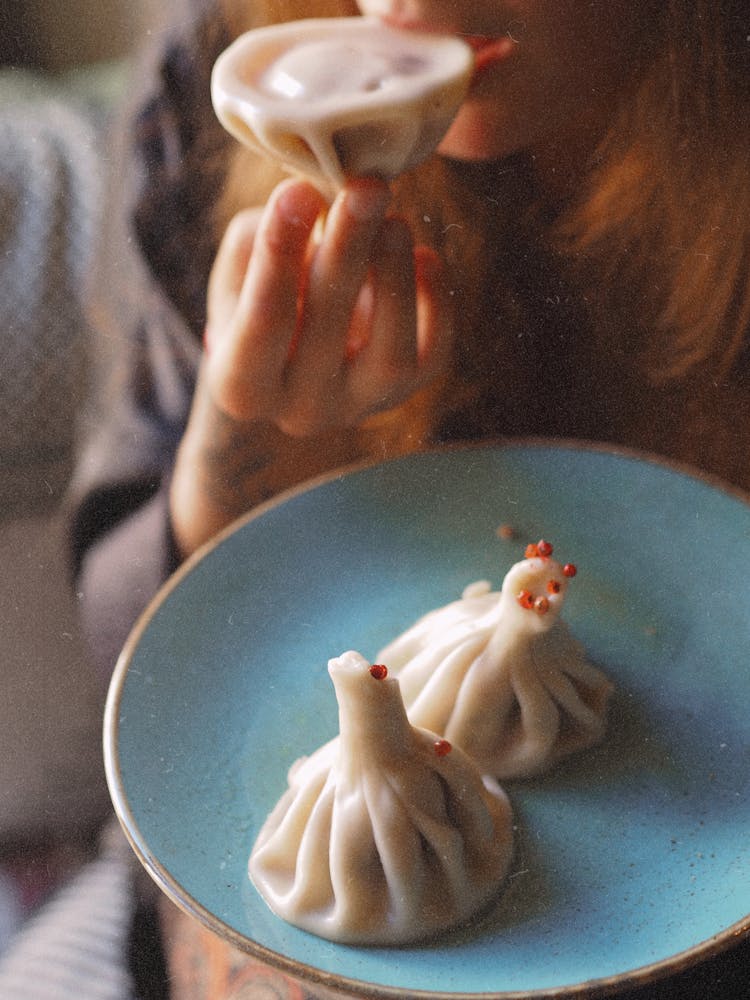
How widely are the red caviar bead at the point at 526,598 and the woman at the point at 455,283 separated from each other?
0.20 metres

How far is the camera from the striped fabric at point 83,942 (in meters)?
0.54

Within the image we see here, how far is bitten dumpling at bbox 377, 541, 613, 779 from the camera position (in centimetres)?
61

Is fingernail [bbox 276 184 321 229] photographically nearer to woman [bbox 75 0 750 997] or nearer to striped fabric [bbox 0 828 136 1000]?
woman [bbox 75 0 750 997]

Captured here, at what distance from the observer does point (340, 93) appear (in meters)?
0.53

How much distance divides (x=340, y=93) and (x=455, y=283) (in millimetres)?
244

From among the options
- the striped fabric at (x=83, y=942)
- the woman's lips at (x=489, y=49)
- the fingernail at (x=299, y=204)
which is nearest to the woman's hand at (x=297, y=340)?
the fingernail at (x=299, y=204)

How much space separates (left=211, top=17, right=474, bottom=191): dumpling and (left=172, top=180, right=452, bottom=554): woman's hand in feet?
0.10

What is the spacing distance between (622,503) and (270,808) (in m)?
0.35

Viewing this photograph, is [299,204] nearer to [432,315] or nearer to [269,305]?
[269,305]

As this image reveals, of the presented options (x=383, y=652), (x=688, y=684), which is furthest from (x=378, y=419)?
(x=688, y=684)

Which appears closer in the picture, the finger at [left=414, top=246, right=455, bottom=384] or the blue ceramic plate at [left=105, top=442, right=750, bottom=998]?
the blue ceramic plate at [left=105, top=442, right=750, bottom=998]

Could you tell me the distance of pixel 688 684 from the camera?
2.19ft

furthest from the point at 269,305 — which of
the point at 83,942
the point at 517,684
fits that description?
the point at 83,942

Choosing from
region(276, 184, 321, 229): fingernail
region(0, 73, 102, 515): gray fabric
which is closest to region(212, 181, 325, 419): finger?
Result: region(276, 184, 321, 229): fingernail
